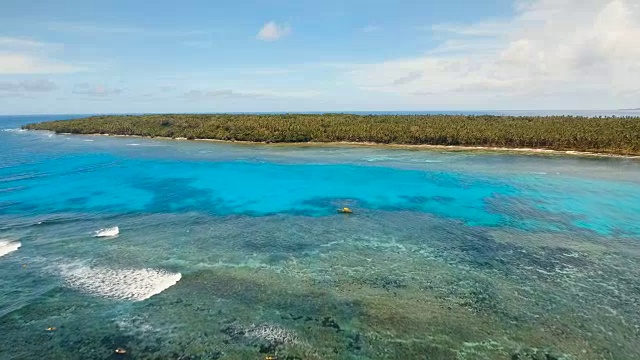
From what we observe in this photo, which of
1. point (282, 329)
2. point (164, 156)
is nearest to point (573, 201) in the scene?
point (282, 329)

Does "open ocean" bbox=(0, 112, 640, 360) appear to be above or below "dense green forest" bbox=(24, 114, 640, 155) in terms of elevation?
below

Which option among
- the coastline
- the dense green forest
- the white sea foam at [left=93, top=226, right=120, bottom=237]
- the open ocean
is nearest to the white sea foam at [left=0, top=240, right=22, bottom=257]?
the open ocean

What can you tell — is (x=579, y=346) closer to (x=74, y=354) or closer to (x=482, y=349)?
(x=482, y=349)

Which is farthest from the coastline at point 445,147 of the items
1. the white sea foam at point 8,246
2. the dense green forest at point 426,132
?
the white sea foam at point 8,246

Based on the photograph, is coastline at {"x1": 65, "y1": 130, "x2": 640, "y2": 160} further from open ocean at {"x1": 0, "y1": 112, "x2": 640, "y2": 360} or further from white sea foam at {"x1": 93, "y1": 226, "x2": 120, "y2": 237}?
white sea foam at {"x1": 93, "y1": 226, "x2": 120, "y2": 237}

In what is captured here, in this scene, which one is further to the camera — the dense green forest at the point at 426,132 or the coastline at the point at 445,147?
the dense green forest at the point at 426,132

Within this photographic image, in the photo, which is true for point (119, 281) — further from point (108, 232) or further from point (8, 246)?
point (8, 246)

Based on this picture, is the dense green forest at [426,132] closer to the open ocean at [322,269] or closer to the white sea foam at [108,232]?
the open ocean at [322,269]
